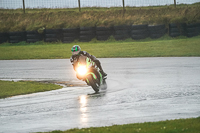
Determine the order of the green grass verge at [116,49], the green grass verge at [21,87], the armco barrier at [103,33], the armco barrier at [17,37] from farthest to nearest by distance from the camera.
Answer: the armco barrier at [17,37] → the armco barrier at [103,33] → the green grass verge at [116,49] → the green grass verge at [21,87]

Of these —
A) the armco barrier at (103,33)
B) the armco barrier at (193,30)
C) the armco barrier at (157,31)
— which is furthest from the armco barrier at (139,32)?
the armco barrier at (193,30)

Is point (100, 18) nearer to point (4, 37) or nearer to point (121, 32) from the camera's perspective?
point (121, 32)

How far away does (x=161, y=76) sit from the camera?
15125mm

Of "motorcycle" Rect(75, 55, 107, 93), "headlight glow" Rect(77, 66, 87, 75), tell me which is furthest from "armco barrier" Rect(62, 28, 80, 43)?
"headlight glow" Rect(77, 66, 87, 75)

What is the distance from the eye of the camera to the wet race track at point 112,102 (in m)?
8.32

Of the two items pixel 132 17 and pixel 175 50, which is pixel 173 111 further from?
pixel 132 17

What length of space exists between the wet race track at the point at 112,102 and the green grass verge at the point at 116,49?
7.46 meters

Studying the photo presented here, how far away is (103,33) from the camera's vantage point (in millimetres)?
31484

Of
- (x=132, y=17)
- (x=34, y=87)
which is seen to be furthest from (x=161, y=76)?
(x=132, y=17)

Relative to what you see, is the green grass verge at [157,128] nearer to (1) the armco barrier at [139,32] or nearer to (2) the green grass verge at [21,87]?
(2) the green grass verge at [21,87]

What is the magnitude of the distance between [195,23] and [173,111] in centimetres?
2070

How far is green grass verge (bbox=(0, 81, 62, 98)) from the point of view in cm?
1321

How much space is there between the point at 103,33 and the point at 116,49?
412 cm

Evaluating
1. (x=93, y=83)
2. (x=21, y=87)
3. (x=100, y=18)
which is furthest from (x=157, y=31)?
(x=93, y=83)
